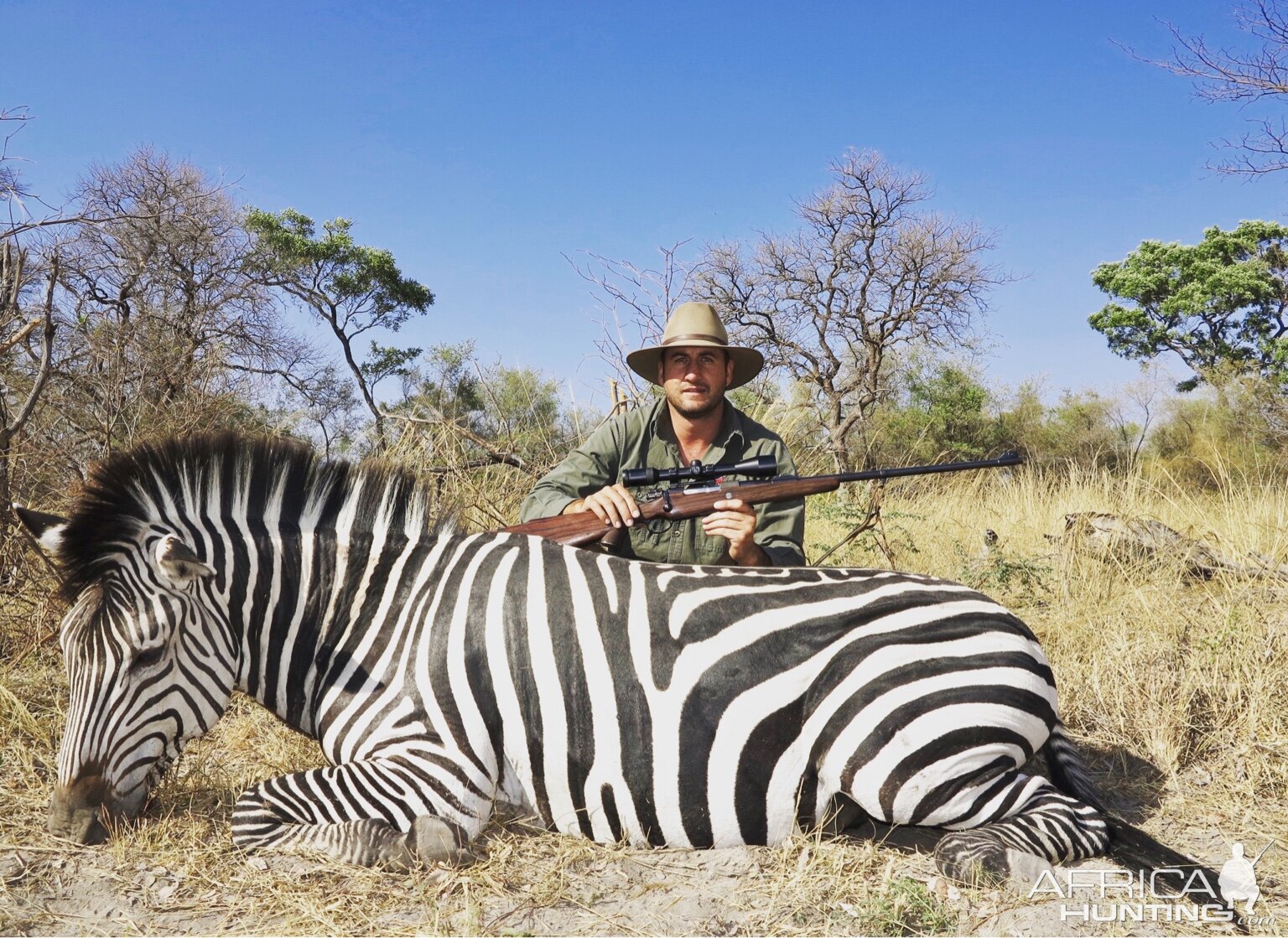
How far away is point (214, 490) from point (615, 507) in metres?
1.39

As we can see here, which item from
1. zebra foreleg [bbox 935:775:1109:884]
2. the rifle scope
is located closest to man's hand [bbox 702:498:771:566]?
the rifle scope

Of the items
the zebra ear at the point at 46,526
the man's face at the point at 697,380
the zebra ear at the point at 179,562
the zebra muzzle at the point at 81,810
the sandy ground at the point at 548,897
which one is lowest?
the sandy ground at the point at 548,897

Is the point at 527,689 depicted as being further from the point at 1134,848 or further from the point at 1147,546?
the point at 1147,546

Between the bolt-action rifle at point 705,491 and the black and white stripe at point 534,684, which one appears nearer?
the black and white stripe at point 534,684

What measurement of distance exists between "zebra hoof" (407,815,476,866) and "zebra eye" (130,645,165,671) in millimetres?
885

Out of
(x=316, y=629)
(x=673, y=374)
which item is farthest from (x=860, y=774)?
(x=673, y=374)

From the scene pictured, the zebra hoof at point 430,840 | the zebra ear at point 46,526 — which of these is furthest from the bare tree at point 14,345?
the zebra hoof at point 430,840

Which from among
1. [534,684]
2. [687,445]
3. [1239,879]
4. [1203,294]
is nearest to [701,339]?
[687,445]

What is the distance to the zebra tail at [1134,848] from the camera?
238 centimetres

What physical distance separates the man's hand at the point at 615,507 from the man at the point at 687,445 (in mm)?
581

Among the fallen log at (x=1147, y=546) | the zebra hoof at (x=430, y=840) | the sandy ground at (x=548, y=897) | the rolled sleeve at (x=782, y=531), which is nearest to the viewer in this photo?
the sandy ground at (x=548, y=897)

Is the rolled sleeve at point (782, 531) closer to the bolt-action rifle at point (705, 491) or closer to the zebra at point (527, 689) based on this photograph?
the bolt-action rifle at point (705, 491)

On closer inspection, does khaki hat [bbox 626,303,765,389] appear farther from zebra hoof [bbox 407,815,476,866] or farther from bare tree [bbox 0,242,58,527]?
bare tree [bbox 0,242,58,527]

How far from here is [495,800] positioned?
2.80m
